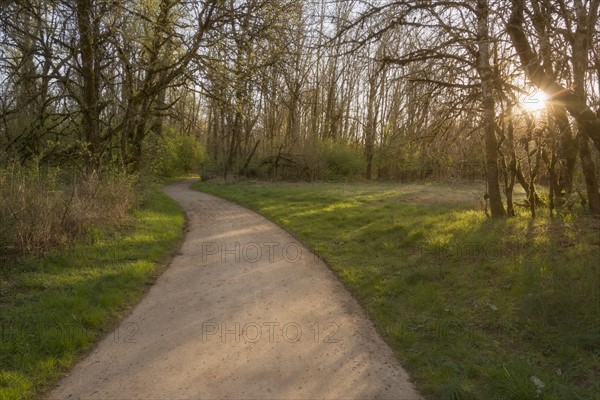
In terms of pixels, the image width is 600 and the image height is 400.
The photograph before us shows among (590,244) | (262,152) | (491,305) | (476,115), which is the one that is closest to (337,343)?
(491,305)

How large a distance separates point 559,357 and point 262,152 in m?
26.5

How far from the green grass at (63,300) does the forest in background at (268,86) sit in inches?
28.2

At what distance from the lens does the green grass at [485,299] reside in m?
4.16

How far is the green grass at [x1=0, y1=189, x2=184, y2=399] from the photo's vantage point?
4152mm

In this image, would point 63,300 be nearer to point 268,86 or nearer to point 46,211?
point 46,211

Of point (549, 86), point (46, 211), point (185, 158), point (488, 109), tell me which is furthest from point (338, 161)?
point (46, 211)

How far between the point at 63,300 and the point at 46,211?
2.82 m

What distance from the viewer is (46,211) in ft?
25.6

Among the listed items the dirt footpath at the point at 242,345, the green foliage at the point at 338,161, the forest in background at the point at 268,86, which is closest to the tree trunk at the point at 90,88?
the forest in background at the point at 268,86

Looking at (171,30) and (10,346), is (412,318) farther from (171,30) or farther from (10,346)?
(171,30)

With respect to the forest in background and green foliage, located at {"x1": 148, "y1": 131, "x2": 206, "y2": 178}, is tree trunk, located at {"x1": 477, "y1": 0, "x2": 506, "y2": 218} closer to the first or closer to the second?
the forest in background

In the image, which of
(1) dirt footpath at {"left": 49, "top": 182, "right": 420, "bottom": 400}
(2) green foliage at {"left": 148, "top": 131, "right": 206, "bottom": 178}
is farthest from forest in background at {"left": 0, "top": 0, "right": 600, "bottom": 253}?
(2) green foliage at {"left": 148, "top": 131, "right": 206, "bottom": 178}

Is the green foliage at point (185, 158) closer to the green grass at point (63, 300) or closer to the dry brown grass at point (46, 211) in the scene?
the dry brown grass at point (46, 211)

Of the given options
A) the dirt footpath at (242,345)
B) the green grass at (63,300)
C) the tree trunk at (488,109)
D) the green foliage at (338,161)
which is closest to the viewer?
the dirt footpath at (242,345)
